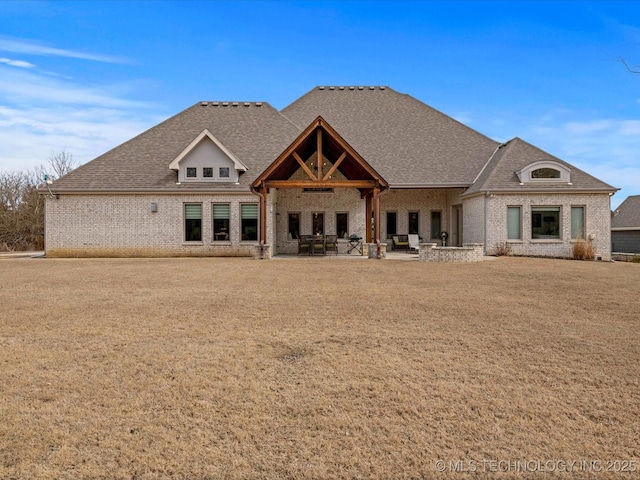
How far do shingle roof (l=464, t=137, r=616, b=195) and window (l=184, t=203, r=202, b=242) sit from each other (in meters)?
14.4

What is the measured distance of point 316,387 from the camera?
12.7 ft

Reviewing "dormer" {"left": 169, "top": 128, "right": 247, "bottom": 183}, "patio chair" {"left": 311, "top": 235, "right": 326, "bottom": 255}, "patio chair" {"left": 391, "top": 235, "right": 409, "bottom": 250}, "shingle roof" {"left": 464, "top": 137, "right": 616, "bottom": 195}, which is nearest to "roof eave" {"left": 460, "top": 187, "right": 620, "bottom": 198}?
"shingle roof" {"left": 464, "top": 137, "right": 616, "bottom": 195}

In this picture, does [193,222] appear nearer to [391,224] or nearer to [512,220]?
[391,224]

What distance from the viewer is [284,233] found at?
22938 mm

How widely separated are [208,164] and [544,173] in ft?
57.4

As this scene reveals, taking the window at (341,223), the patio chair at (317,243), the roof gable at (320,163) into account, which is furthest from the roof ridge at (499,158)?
the patio chair at (317,243)

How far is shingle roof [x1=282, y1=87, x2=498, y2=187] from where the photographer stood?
23188 mm

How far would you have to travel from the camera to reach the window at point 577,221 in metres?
20.2

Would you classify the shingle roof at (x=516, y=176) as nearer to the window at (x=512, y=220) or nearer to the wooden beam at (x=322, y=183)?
the window at (x=512, y=220)

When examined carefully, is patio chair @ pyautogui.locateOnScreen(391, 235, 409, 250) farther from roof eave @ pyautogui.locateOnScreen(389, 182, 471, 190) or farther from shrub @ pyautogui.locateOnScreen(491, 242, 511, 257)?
shrub @ pyautogui.locateOnScreen(491, 242, 511, 257)

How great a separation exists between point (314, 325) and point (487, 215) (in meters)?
16.5

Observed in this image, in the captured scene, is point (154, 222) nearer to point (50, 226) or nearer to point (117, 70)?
point (50, 226)

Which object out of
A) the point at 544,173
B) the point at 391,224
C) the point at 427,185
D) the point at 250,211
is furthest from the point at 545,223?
the point at 250,211

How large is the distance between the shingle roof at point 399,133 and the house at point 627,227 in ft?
64.5
